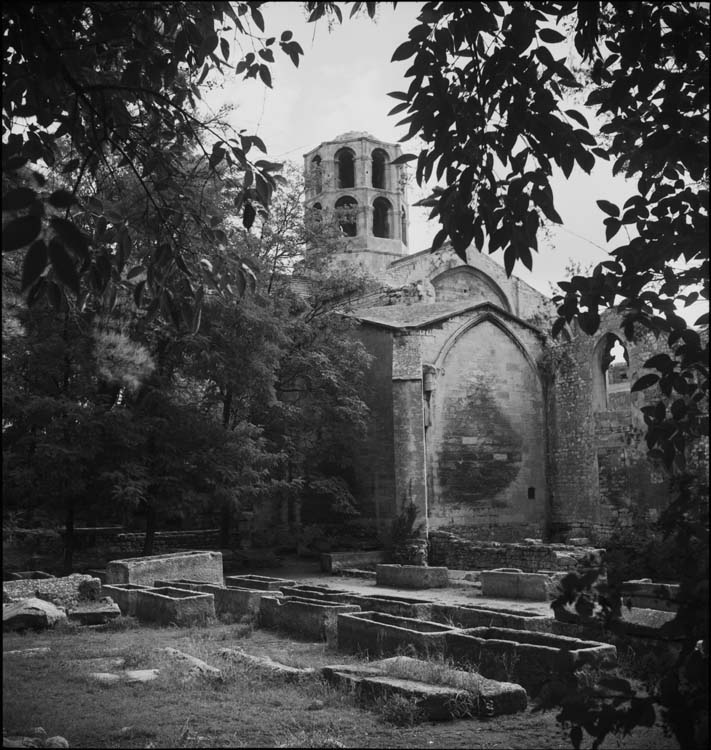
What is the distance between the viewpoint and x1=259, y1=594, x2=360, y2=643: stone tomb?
10.6 meters

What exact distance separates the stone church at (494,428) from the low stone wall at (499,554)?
41.1 inches

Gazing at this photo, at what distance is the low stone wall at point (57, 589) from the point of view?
13078 millimetres

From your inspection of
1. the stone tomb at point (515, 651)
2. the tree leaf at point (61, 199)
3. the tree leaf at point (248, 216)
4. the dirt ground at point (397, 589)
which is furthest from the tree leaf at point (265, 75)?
the dirt ground at point (397, 589)

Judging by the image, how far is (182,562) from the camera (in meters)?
16.5

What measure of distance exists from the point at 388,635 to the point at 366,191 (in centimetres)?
3970

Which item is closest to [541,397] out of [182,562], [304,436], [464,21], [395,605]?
[304,436]

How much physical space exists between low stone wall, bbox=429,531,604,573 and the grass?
973cm

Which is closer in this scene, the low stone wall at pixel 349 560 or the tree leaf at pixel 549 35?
the tree leaf at pixel 549 35

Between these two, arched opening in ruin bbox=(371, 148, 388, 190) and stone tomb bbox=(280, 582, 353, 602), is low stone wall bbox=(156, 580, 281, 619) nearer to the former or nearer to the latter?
stone tomb bbox=(280, 582, 353, 602)

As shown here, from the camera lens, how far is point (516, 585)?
1471 centimetres

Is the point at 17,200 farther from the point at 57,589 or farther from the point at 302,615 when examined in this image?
the point at 57,589

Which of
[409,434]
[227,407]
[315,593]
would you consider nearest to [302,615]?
[315,593]

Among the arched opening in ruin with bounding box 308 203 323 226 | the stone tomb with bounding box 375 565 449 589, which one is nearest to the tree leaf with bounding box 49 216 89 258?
the stone tomb with bounding box 375 565 449 589

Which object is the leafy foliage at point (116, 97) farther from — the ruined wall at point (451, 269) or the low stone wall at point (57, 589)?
the ruined wall at point (451, 269)
